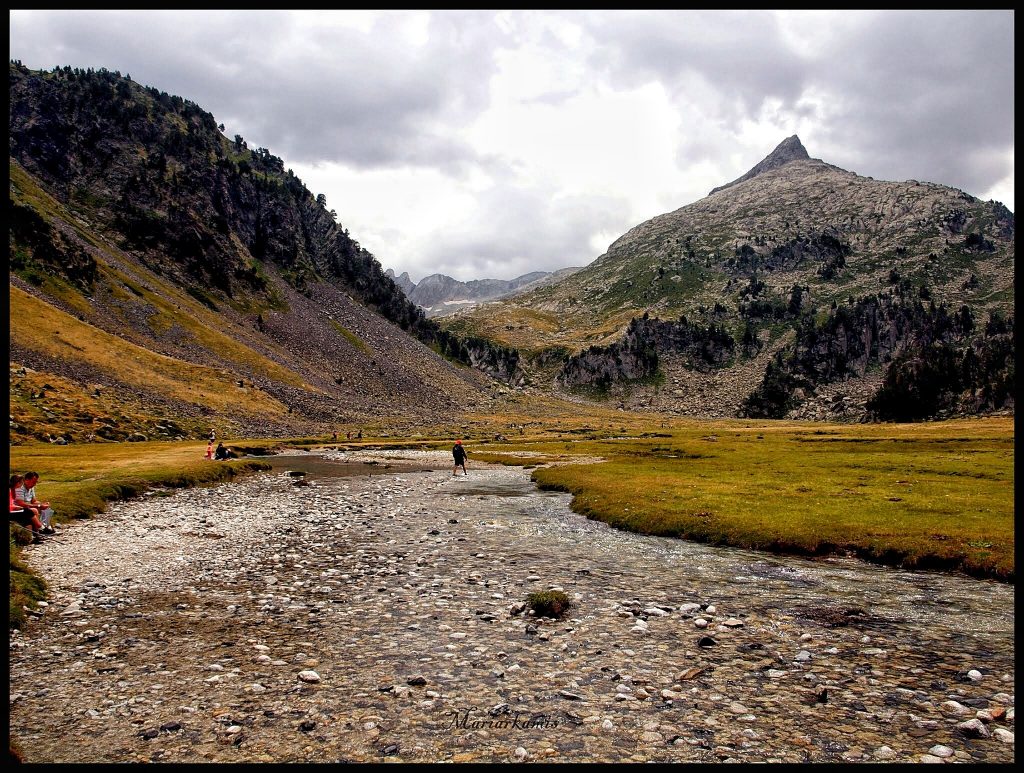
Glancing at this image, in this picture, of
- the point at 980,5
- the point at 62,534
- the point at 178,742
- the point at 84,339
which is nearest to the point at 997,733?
the point at 980,5

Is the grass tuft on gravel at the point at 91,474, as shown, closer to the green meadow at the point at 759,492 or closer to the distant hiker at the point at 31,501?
the green meadow at the point at 759,492

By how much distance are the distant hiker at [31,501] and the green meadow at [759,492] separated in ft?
6.89

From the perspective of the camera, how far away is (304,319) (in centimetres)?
18150

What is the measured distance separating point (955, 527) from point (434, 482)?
3888cm

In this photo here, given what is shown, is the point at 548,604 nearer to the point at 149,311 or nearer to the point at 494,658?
the point at 494,658

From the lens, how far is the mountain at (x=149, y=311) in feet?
283

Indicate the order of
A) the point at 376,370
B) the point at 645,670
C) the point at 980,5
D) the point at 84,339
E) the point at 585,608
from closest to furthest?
the point at 980,5
the point at 645,670
the point at 585,608
the point at 84,339
the point at 376,370

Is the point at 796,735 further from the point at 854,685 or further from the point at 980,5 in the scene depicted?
the point at 980,5

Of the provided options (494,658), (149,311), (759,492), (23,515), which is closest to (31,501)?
(23,515)

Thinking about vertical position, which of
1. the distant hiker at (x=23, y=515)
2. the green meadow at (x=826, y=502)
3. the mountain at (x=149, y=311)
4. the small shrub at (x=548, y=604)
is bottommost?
the green meadow at (x=826, y=502)

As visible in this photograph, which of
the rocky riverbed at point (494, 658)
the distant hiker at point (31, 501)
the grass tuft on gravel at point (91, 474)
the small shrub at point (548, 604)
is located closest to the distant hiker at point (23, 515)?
the distant hiker at point (31, 501)

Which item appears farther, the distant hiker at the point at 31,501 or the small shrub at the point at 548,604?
the distant hiker at the point at 31,501

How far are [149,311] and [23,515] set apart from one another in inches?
4951

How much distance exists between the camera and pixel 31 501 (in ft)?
80.7
